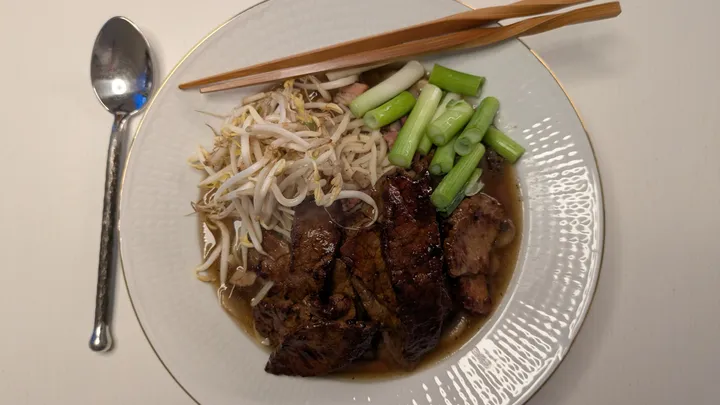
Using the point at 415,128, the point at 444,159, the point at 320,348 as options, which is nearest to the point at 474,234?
the point at 444,159

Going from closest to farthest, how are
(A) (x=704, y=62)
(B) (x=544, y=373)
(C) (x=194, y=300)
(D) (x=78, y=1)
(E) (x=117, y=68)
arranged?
(B) (x=544, y=373) < (C) (x=194, y=300) < (A) (x=704, y=62) < (E) (x=117, y=68) < (D) (x=78, y=1)

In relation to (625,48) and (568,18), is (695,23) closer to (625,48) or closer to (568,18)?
(625,48)

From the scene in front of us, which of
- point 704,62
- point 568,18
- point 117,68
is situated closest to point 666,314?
point 704,62

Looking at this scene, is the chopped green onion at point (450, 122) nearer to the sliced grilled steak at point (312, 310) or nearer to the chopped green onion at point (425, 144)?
the chopped green onion at point (425, 144)

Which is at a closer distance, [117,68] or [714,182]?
[714,182]

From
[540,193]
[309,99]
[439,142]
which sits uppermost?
[309,99]

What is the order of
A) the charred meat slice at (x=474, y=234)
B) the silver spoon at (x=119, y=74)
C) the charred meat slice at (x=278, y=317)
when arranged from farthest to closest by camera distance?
the silver spoon at (x=119, y=74) < the charred meat slice at (x=474, y=234) < the charred meat slice at (x=278, y=317)

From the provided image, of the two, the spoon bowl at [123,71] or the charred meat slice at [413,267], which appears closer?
the charred meat slice at [413,267]

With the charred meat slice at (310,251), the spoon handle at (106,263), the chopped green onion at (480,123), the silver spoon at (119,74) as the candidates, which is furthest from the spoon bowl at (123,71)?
the chopped green onion at (480,123)
